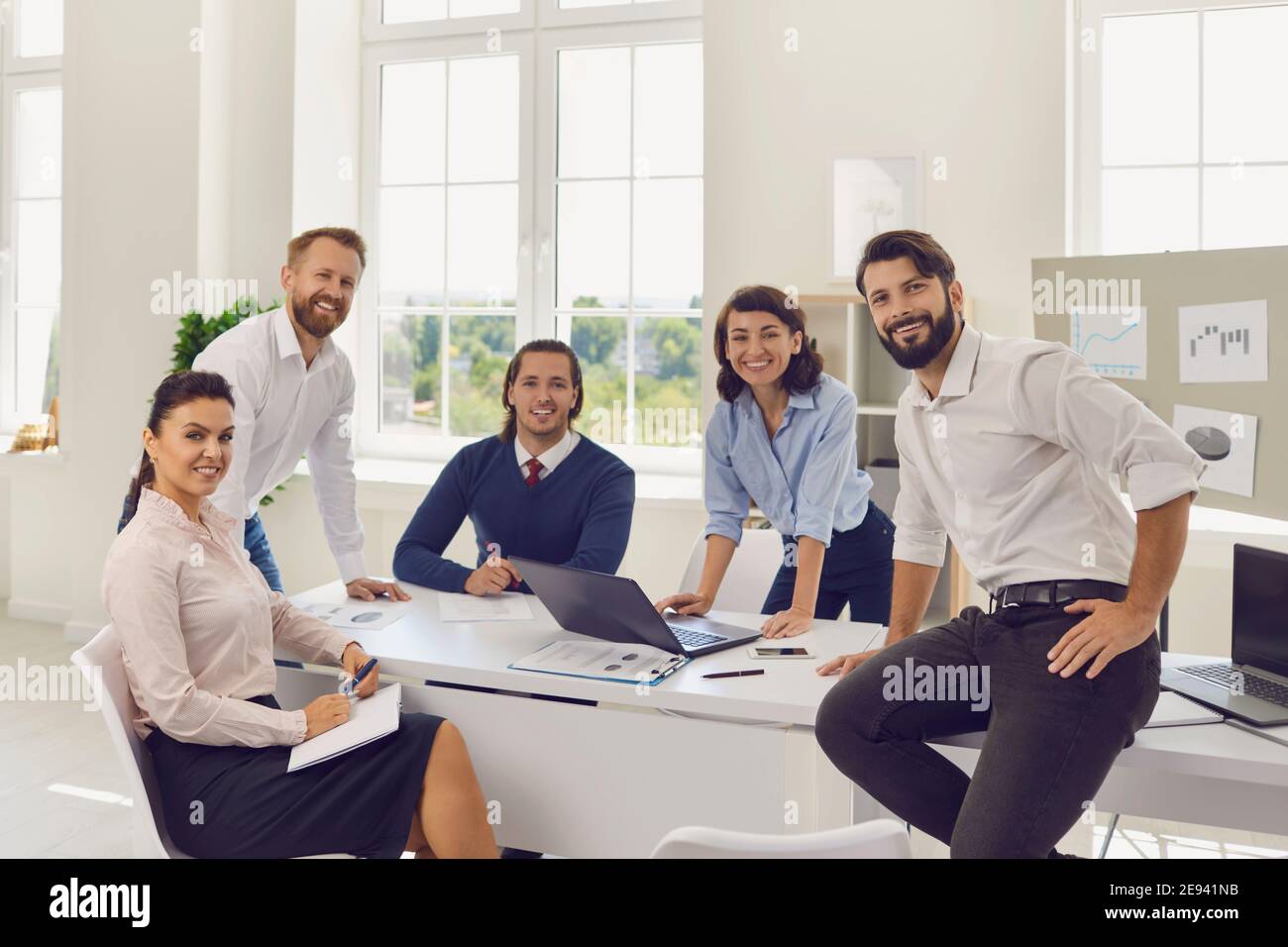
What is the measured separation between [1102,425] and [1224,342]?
1.41m

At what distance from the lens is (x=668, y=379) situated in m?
4.91

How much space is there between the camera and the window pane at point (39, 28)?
225 inches

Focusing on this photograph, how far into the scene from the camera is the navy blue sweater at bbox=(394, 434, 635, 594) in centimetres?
278

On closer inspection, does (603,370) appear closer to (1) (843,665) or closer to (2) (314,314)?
(2) (314,314)

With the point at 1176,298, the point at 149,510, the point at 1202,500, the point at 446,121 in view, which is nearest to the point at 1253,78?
the point at 1176,298

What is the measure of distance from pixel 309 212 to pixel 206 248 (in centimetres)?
49

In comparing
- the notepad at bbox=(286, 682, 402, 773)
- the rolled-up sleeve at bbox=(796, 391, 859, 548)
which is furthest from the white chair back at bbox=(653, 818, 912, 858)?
the rolled-up sleeve at bbox=(796, 391, 859, 548)

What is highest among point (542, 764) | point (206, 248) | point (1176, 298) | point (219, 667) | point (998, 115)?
point (998, 115)

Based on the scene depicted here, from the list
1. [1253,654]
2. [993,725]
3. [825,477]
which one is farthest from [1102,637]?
[825,477]

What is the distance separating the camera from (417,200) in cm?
527

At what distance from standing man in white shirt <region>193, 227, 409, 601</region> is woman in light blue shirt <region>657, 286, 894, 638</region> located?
86 cm

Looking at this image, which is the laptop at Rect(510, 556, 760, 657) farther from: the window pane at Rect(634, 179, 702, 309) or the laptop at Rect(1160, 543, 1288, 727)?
the window pane at Rect(634, 179, 702, 309)

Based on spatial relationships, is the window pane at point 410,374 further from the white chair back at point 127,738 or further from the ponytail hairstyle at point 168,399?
the white chair back at point 127,738
